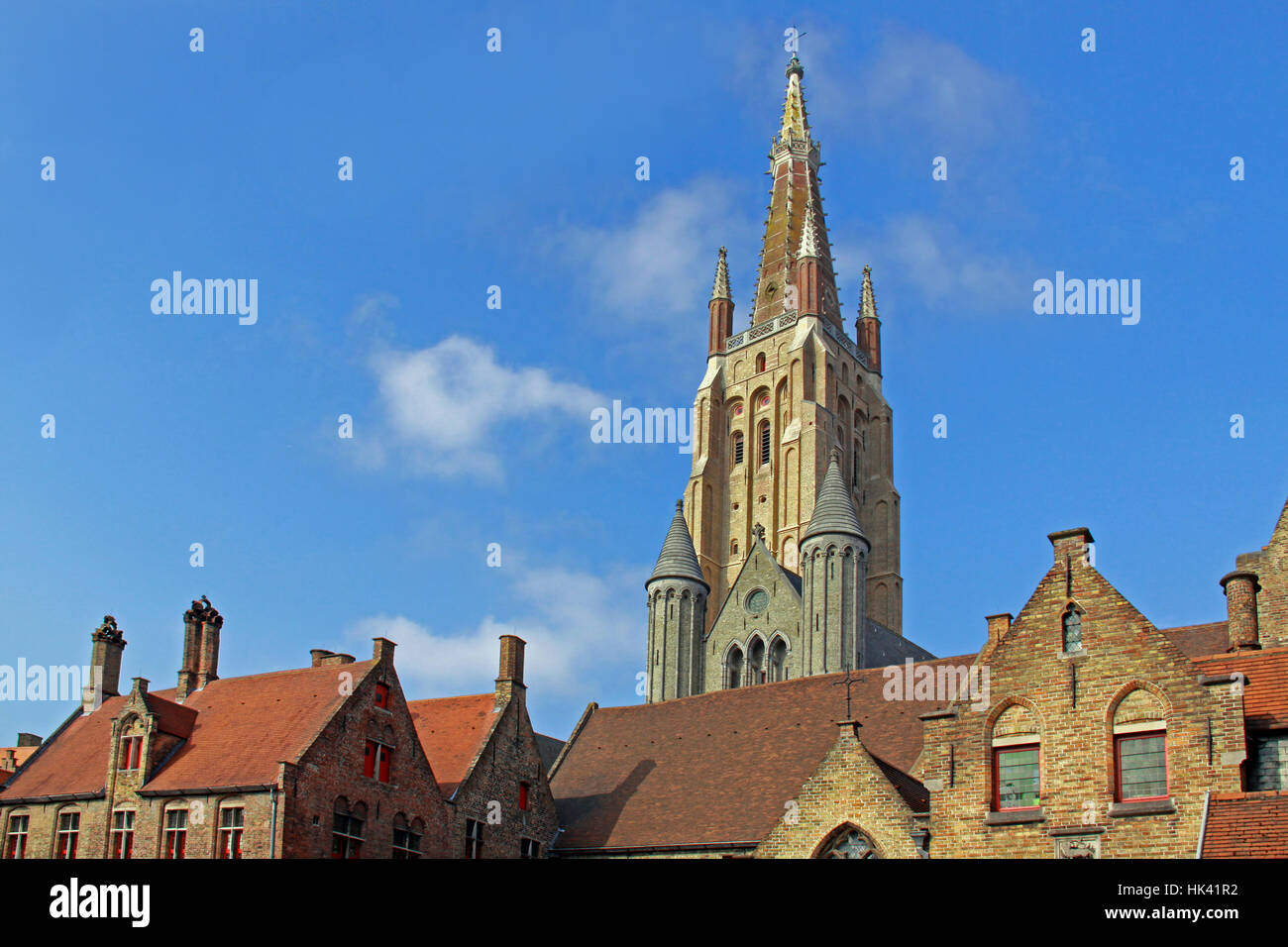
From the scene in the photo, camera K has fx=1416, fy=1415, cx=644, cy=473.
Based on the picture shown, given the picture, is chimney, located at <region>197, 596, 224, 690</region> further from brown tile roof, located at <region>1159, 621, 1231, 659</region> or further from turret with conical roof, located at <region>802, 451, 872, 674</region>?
turret with conical roof, located at <region>802, 451, 872, 674</region>

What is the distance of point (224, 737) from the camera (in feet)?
119

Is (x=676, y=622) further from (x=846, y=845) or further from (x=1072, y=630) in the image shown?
(x=1072, y=630)

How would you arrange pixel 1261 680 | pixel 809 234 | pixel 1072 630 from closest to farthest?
pixel 1261 680, pixel 1072 630, pixel 809 234

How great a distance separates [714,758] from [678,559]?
114 ft

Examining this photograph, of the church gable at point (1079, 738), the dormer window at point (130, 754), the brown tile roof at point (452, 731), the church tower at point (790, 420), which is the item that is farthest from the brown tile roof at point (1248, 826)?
the church tower at point (790, 420)

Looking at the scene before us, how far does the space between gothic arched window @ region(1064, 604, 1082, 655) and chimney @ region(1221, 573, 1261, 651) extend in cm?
371

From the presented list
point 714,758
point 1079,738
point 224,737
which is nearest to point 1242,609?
point 1079,738

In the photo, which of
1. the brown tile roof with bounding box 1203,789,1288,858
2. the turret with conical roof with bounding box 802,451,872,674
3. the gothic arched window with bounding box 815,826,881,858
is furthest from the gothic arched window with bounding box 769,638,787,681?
the brown tile roof with bounding box 1203,789,1288,858

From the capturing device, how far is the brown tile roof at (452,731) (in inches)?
1523

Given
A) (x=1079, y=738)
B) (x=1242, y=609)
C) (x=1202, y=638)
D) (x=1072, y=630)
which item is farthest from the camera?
(x=1202, y=638)

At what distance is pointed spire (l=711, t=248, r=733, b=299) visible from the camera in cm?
10944

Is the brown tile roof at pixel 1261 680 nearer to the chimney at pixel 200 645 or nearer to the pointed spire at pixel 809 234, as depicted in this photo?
the chimney at pixel 200 645

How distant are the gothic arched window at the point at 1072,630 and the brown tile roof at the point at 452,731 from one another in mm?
18260
